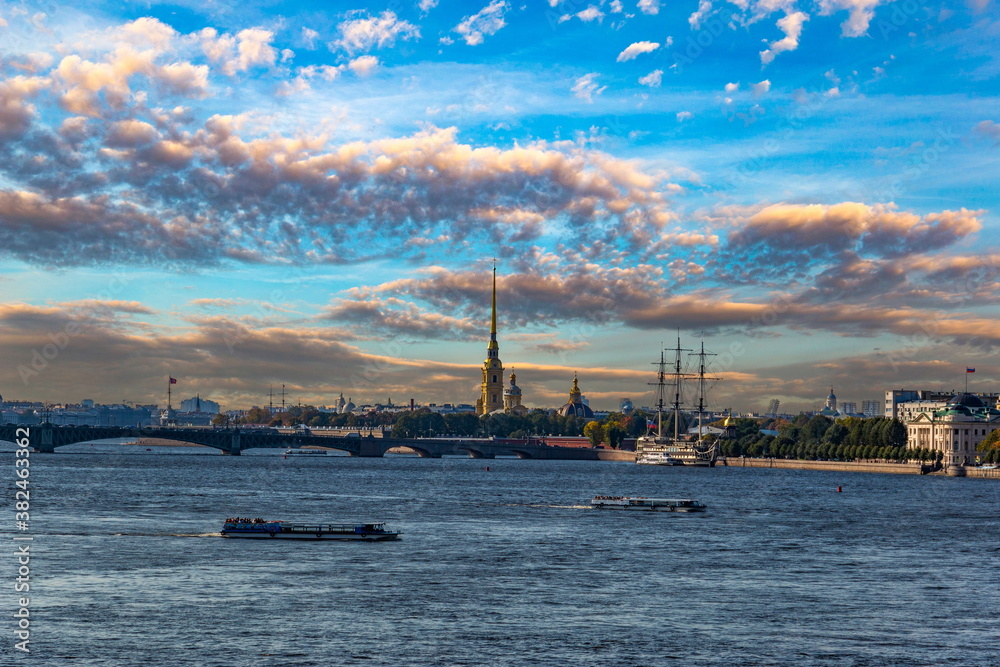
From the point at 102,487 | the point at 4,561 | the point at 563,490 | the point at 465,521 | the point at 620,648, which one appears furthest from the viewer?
the point at 563,490

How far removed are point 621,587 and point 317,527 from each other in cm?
2122

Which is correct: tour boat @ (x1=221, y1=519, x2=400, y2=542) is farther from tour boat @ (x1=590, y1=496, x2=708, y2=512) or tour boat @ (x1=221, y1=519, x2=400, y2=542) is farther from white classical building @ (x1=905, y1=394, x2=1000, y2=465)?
white classical building @ (x1=905, y1=394, x2=1000, y2=465)

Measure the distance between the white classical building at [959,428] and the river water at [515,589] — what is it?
106224 millimetres

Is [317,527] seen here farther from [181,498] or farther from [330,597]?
[181,498]

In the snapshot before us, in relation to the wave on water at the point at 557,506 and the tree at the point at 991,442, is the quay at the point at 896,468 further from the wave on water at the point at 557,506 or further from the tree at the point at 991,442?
the wave on water at the point at 557,506

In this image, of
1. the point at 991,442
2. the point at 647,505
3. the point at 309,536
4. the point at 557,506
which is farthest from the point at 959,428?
the point at 309,536

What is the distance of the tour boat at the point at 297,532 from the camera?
60375mm

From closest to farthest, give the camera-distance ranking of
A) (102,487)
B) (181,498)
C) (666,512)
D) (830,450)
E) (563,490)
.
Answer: (666,512) → (181,498) → (102,487) → (563,490) → (830,450)

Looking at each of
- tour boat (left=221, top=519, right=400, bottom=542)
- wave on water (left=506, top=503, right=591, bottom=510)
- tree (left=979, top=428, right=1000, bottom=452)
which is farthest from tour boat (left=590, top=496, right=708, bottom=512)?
tree (left=979, top=428, right=1000, bottom=452)

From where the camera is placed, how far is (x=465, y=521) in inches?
2933

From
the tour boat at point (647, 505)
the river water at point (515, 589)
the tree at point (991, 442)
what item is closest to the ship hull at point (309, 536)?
the river water at point (515, 589)

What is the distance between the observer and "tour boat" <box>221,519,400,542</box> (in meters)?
60.4

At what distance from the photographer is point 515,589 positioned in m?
44.0

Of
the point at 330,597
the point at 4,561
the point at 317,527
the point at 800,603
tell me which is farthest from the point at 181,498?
the point at 800,603
